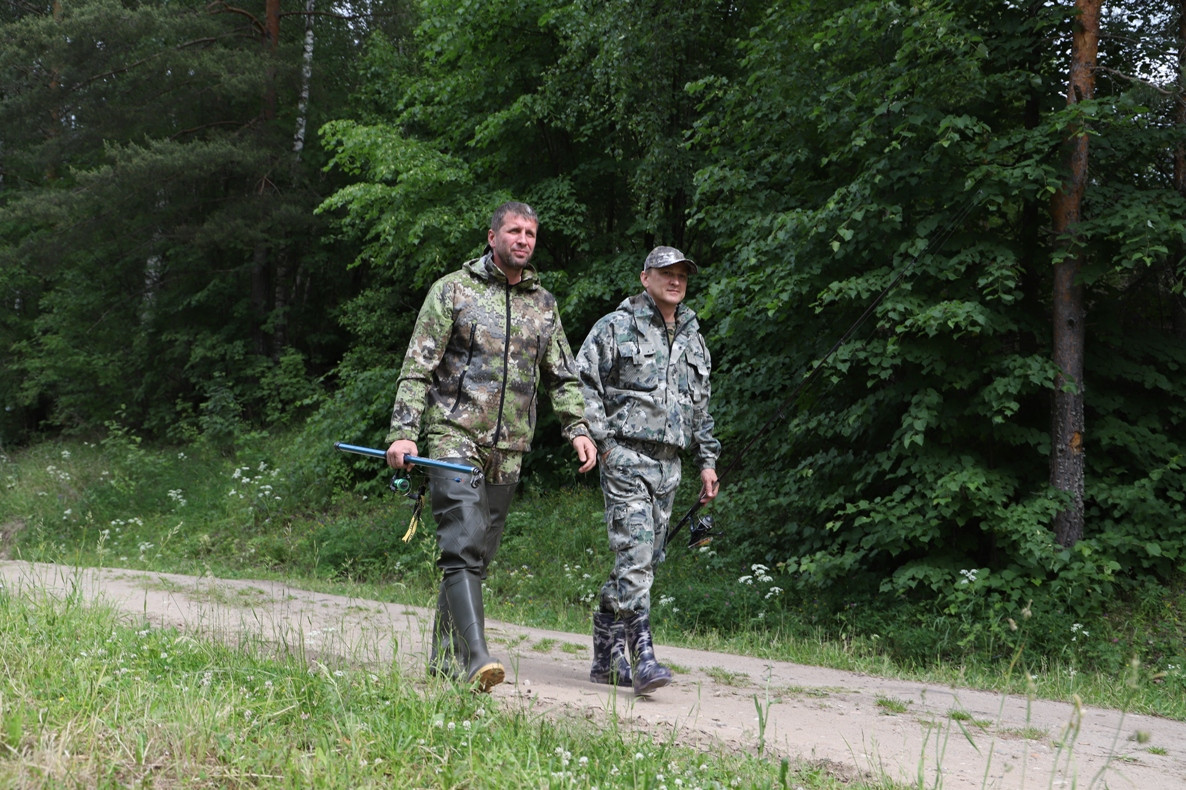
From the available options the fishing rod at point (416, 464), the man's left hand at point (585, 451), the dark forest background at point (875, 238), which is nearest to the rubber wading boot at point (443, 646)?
the fishing rod at point (416, 464)

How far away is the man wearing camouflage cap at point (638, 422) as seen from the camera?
183 inches

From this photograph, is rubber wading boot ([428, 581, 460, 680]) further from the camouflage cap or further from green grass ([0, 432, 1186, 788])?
the camouflage cap

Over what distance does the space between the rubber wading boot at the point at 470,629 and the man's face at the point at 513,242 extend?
1376 mm

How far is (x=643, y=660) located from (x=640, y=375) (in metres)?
1.38

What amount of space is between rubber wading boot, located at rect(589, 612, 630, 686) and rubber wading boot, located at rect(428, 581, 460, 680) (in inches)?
32.2

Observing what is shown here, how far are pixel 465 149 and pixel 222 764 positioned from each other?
13.9 meters

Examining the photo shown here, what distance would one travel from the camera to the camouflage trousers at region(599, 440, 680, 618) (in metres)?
4.64

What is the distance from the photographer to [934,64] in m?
7.78

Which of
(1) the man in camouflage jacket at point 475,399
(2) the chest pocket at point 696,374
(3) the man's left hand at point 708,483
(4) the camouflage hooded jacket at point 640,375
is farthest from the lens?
(3) the man's left hand at point 708,483

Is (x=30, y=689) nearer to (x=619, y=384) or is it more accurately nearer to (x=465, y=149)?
(x=619, y=384)

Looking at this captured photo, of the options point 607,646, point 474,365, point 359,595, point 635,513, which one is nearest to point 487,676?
point 607,646

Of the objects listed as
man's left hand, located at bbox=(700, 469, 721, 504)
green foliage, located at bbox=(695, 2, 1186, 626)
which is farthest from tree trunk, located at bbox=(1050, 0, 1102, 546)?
man's left hand, located at bbox=(700, 469, 721, 504)

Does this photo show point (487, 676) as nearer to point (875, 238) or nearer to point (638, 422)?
point (638, 422)

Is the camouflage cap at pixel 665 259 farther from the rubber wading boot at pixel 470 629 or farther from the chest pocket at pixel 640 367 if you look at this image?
the rubber wading boot at pixel 470 629
